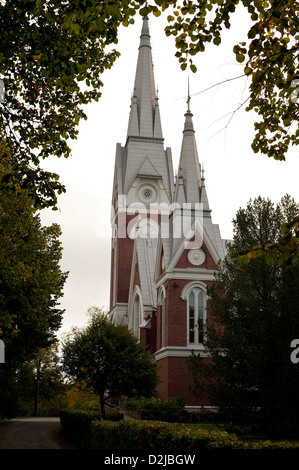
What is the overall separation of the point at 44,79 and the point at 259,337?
12.7m

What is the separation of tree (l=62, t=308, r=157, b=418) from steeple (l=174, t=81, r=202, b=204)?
1142cm

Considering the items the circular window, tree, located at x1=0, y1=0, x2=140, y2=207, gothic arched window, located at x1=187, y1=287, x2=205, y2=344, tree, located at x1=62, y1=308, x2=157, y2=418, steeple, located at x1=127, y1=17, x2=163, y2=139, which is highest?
steeple, located at x1=127, y1=17, x2=163, y2=139

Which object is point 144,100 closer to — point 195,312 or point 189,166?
point 189,166

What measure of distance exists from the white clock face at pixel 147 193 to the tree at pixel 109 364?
23854 mm

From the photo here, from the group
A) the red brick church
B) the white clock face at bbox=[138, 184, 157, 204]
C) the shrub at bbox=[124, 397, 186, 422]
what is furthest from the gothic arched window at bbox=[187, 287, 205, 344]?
the white clock face at bbox=[138, 184, 157, 204]

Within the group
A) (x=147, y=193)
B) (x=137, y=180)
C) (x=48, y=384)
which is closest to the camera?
(x=137, y=180)

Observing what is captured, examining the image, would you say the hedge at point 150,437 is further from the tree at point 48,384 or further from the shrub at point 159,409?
the tree at point 48,384

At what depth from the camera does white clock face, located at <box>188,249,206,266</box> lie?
3184cm

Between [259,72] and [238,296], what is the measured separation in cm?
1483

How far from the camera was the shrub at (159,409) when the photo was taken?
25.3 metres

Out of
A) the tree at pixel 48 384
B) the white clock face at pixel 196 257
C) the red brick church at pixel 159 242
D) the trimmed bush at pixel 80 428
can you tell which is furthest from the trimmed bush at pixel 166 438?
the tree at pixel 48 384

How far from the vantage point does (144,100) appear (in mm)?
51969

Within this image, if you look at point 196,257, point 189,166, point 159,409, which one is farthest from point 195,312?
point 189,166

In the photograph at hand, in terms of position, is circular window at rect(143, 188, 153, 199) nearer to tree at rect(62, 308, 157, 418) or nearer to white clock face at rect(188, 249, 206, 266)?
white clock face at rect(188, 249, 206, 266)
